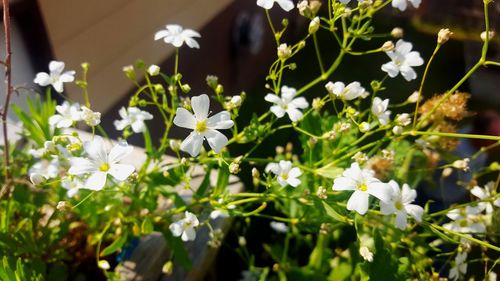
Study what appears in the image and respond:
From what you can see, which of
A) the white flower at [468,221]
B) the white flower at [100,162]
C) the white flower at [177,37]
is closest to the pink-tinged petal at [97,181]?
the white flower at [100,162]

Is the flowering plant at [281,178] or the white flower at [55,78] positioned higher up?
the white flower at [55,78]

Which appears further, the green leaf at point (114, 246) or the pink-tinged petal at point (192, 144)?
the green leaf at point (114, 246)

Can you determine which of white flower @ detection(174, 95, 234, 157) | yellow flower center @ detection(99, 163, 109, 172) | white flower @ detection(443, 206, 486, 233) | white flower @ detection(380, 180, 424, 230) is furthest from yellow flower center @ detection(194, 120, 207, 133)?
white flower @ detection(443, 206, 486, 233)

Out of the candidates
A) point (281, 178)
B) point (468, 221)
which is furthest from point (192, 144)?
point (468, 221)

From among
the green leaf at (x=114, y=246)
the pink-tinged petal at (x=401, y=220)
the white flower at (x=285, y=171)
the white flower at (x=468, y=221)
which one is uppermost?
the white flower at (x=285, y=171)

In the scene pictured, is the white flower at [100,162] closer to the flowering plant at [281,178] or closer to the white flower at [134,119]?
the flowering plant at [281,178]

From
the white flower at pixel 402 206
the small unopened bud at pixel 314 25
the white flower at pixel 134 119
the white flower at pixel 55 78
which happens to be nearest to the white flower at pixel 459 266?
the white flower at pixel 402 206
